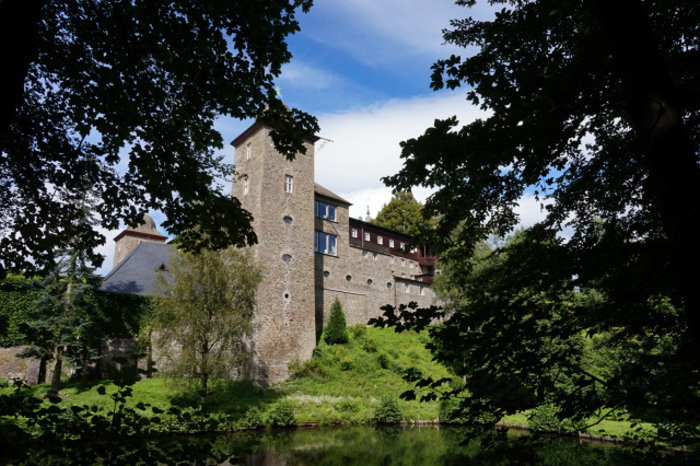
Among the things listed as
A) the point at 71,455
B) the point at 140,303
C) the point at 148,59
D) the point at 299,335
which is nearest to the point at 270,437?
the point at 299,335

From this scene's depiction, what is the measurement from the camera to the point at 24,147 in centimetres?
595

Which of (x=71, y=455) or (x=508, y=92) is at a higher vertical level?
(x=508, y=92)

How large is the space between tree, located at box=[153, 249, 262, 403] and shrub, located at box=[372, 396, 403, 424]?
7396 millimetres

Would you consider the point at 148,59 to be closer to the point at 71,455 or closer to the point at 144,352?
the point at 71,455

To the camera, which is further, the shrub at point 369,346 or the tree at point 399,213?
the tree at point 399,213

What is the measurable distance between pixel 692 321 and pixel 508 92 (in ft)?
8.69

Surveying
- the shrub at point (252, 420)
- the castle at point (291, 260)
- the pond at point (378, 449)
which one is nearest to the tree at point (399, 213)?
the castle at point (291, 260)

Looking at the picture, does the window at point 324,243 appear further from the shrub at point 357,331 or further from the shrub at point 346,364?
the shrub at point 346,364

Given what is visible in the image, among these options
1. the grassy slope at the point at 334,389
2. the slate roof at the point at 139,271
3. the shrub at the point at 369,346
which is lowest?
the grassy slope at the point at 334,389

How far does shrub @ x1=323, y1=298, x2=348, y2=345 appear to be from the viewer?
31.7 metres

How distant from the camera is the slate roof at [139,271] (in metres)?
28.0

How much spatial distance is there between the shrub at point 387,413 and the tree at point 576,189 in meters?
18.7

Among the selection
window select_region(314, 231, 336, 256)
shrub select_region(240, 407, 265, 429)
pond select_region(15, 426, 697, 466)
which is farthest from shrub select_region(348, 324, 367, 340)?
shrub select_region(240, 407, 265, 429)

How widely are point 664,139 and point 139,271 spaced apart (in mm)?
31757
